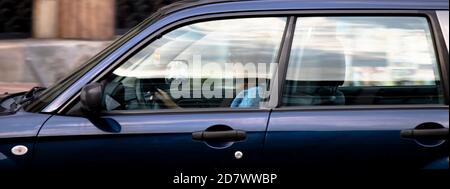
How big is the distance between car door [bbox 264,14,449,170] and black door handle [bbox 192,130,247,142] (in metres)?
0.13

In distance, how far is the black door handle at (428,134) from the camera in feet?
10.5

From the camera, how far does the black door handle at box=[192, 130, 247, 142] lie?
10.7ft

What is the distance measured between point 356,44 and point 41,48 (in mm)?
5339

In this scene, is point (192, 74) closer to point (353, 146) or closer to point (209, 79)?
point (209, 79)

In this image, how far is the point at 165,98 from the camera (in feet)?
11.5

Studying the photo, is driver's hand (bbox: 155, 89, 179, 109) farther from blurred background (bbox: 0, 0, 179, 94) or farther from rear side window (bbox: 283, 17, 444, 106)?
blurred background (bbox: 0, 0, 179, 94)

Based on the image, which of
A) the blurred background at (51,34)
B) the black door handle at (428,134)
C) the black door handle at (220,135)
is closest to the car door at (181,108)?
the black door handle at (220,135)

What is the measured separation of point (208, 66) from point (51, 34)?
5302 mm

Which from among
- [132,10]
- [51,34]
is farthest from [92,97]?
[132,10]

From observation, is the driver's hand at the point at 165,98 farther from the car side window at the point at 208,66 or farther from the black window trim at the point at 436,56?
the black window trim at the point at 436,56

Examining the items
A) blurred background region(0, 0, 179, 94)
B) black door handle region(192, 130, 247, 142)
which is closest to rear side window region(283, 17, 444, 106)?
black door handle region(192, 130, 247, 142)
